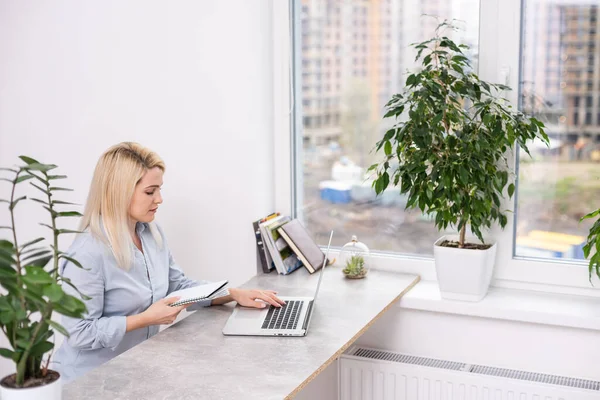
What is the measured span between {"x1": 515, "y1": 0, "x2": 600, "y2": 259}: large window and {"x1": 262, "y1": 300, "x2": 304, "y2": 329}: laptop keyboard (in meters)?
0.95

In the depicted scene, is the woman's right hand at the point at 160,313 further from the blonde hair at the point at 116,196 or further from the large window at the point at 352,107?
the large window at the point at 352,107

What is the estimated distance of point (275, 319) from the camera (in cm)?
229

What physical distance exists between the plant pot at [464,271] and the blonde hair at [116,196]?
1.07 meters

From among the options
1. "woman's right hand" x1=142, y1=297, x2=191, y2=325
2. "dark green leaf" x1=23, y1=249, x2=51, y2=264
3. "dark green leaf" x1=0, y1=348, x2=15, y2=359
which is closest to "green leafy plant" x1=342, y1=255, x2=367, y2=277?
"woman's right hand" x1=142, y1=297, x2=191, y2=325

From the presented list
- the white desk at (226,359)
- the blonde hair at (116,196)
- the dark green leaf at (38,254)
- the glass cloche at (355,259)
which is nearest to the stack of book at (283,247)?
the glass cloche at (355,259)

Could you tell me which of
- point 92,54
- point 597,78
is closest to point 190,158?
point 92,54

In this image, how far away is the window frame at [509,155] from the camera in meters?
2.66

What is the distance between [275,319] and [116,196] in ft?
2.07

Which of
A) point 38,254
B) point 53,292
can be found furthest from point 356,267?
point 53,292

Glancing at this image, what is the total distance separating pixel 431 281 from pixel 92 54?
5.40 ft

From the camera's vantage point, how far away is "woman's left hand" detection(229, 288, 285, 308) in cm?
239

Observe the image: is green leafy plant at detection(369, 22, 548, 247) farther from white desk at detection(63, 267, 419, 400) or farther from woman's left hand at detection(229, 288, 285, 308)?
A: woman's left hand at detection(229, 288, 285, 308)

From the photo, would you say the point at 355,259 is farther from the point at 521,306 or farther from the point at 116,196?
the point at 116,196

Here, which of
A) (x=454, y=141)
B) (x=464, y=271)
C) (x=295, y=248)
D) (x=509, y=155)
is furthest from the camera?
(x=295, y=248)
